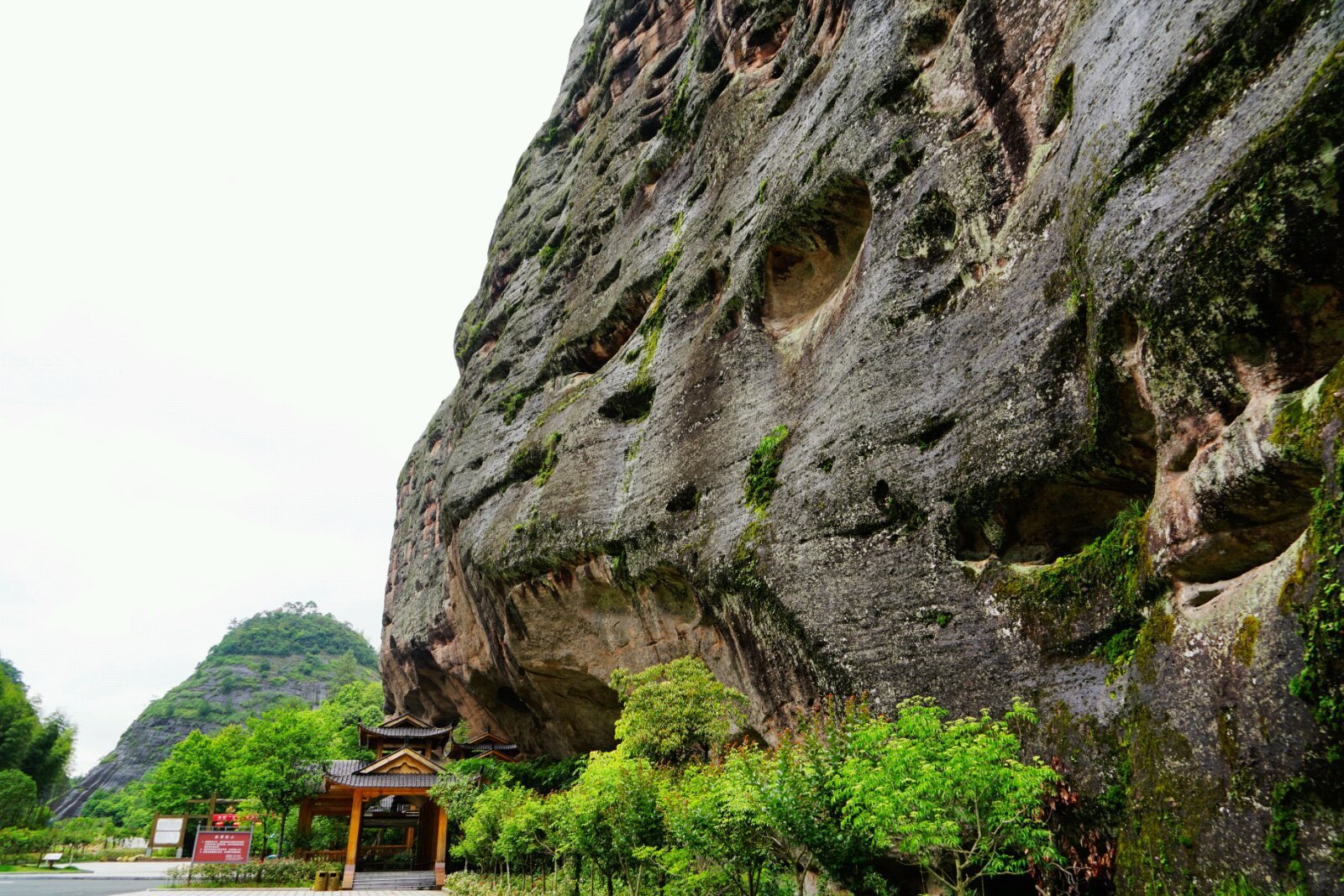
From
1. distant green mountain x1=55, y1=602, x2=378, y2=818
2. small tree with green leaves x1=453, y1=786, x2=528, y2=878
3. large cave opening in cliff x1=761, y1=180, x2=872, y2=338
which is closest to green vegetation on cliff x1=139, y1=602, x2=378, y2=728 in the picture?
distant green mountain x1=55, y1=602, x2=378, y2=818

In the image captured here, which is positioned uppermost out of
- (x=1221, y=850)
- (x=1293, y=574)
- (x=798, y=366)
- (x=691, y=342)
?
(x=691, y=342)

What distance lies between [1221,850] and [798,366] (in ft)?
33.9

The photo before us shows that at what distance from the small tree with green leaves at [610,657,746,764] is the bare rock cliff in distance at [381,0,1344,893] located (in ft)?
2.13

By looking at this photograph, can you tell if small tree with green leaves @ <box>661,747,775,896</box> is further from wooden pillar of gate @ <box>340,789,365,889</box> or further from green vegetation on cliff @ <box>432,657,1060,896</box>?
wooden pillar of gate @ <box>340,789,365,889</box>

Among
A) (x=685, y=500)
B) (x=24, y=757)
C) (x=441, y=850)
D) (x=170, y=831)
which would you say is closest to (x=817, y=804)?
(x=685, y=500)

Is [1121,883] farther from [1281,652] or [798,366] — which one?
[798,366]

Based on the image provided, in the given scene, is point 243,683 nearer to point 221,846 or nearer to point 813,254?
point 221,846

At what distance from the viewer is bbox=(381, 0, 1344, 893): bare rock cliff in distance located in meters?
6.62

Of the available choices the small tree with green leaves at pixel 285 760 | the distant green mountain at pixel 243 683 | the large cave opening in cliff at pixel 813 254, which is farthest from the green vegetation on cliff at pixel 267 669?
the large cave opening in cliff at pixel 813 254

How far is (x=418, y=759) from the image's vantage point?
85.5 ft

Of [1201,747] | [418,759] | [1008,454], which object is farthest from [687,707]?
[418,759]

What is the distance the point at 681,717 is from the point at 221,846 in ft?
65.2

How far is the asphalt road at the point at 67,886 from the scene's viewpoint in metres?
21.3

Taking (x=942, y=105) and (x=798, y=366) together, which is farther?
(x=798, y=366)
